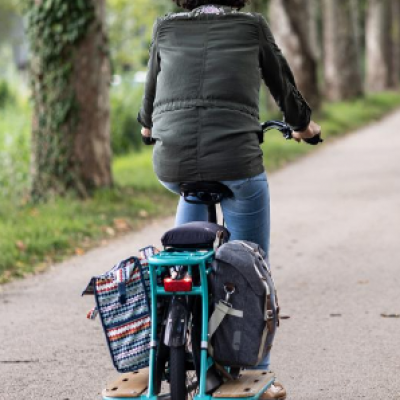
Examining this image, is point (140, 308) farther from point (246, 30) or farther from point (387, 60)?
point (387, 60)

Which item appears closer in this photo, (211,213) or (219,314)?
(219,314)

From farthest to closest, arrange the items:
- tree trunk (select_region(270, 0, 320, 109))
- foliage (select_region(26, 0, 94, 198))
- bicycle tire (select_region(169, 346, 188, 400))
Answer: tree trunk (select_region(270, 0, 320, 109)) < foliage (select_region(26, 0, 94, 198)) < bicycle tire (select_region(169, 346, 188, 400))

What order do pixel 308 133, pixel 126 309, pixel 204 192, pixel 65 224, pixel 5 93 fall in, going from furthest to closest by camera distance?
pixel 5 93 → pixel 65 224 → pixel 308 133 → pixel 204 192 → pixel 126 309

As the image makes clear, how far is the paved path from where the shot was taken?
511 cm

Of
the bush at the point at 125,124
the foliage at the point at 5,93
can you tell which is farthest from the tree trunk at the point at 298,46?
the foliage at the point at 5,93

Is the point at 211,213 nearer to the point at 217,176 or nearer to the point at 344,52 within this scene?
the point at 217,176

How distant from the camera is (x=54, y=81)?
11.2m

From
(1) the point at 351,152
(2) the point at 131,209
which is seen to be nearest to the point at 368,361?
(2) the point at 131,209

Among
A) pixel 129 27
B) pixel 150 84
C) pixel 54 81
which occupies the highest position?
pixel 150 84

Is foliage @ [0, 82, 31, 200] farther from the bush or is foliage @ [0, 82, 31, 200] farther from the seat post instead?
the seat post

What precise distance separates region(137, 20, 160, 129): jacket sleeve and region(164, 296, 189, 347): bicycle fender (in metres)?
0.98

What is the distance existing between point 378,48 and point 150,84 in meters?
37.1

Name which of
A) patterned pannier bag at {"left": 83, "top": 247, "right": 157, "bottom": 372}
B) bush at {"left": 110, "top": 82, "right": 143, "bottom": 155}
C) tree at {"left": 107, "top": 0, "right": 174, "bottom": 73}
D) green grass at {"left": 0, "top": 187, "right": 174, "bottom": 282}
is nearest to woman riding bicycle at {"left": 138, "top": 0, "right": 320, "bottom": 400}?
patterned pannier bag at {"left": 83, "top": 247, "right": 157, "bottom": 372}

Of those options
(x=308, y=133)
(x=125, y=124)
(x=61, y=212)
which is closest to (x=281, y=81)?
(x=308, y=133)
